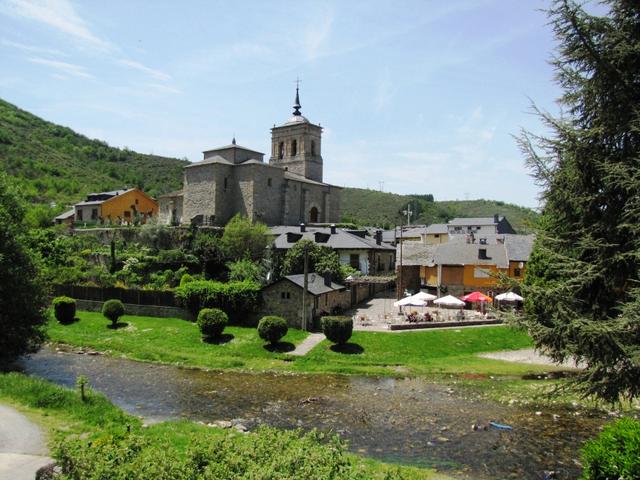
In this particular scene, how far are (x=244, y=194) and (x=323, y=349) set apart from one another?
2815 centimetres

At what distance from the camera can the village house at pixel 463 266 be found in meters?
36.2

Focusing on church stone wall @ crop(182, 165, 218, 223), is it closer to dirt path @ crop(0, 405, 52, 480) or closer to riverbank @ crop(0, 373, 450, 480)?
dirt path @ crop(0, 405, 52, 480)

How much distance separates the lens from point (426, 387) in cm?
2084

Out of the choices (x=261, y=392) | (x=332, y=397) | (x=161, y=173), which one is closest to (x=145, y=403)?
(x=261, y=392)

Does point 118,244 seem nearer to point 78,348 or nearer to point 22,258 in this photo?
point 78,348

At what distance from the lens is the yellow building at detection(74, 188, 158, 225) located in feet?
188

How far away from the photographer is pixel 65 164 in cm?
9369

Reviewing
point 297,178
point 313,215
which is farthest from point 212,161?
point 313,215

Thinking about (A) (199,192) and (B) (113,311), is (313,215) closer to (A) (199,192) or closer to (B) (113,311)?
(A) (199,192)

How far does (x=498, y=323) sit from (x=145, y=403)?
66.7 ft

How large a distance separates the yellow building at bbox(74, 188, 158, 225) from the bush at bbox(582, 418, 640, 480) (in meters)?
52.4

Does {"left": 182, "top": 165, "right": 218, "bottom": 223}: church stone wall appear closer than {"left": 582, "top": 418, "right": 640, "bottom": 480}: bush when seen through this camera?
No

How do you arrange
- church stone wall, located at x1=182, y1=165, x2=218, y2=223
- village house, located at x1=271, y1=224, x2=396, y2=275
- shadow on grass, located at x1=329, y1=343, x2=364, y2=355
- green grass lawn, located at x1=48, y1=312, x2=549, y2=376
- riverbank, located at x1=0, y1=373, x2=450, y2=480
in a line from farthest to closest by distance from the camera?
1. church stone wall, located at x1=182, y1=165, x2=218, y2=223
2. village house, located at x1=271, y1=224, x2=396, y2=275
3. shadow on grass, located at x1=329, y1=343, x2=364, y2=355
4. green grass lawn, located at x1=48, y1=312, x2=549, y2=376
5. riverbank, located at x1=0, y1=373, x2=450, y2=480

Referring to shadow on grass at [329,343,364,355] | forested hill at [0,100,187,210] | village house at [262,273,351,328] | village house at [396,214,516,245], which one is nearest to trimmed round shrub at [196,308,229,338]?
village house at [262,273,351,328]
